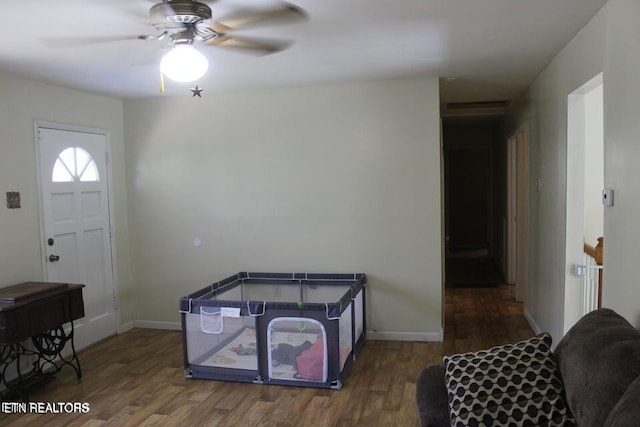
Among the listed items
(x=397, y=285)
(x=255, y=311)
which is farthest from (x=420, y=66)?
(x=255, y=311)

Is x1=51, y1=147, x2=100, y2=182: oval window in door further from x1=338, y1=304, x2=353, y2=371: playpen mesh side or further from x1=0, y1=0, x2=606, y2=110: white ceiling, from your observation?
x1=338, y1=304, x2=353, y2=371: playpen mesh side

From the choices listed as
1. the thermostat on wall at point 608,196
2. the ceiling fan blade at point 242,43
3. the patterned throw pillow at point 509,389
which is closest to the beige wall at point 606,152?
the thermostat on wall at point 608,196

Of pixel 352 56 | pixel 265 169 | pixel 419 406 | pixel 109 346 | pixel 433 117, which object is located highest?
pixel 352 56

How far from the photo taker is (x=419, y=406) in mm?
2178

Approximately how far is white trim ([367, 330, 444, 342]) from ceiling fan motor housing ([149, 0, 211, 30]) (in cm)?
324

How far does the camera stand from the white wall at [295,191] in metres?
4.48

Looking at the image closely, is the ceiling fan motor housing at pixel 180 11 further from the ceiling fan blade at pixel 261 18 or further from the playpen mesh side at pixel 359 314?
the playpen mesh side at pixel 359 314

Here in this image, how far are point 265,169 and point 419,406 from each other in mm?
3015

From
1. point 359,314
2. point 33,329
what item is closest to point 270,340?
point 359,314

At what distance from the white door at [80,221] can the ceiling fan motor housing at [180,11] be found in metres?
2.39

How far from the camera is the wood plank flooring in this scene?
3.18 metres

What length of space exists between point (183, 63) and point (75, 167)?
267cm

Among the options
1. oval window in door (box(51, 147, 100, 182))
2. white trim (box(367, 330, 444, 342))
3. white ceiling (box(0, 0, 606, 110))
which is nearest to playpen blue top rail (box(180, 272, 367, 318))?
white trim (box(367, 330, 444, 342))

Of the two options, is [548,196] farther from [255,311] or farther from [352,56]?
[255,311]
